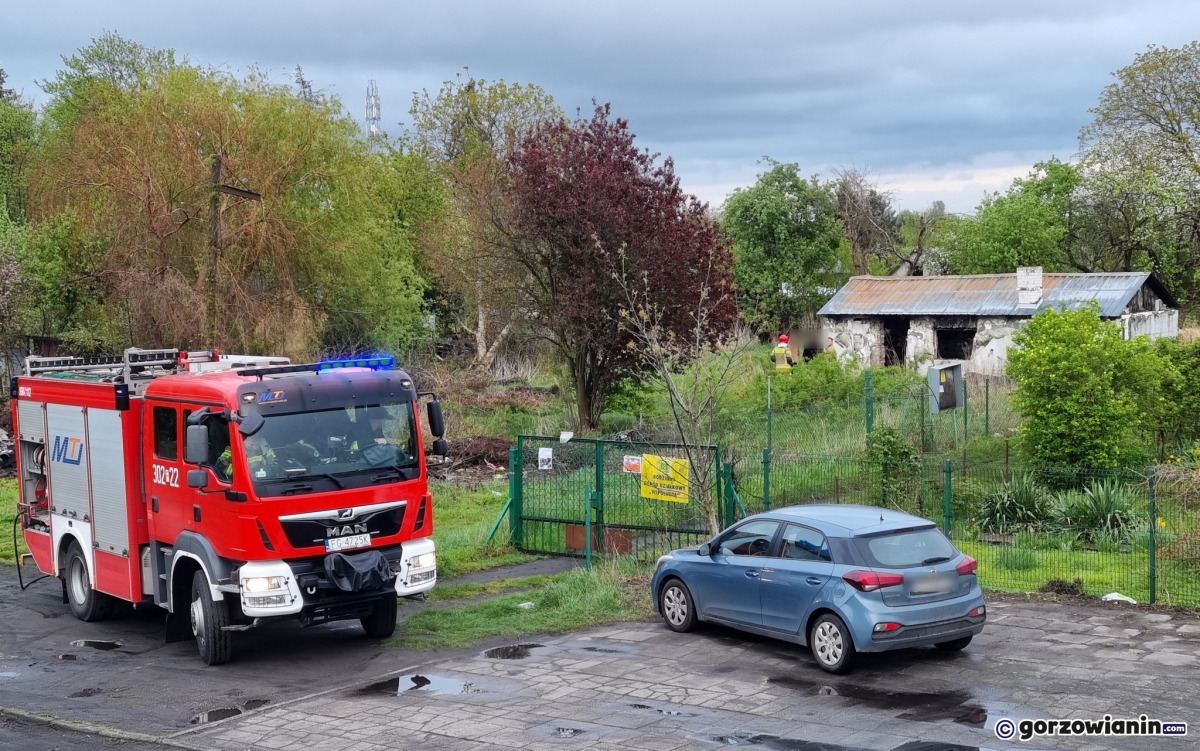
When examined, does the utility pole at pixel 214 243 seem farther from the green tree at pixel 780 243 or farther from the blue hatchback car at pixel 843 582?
the green tree at pixel 780 243

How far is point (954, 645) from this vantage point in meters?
11.0

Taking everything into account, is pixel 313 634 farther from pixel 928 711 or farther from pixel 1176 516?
pixel 1176 516

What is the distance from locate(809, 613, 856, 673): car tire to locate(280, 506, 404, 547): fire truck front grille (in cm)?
449

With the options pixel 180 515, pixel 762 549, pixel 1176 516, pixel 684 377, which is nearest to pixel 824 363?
pixel 684 377

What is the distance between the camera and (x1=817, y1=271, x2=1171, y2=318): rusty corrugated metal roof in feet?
112

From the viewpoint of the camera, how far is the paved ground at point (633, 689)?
8852mm

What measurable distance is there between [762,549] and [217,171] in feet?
58.9

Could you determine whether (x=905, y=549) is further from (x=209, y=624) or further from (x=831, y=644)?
(x=209, y=624)

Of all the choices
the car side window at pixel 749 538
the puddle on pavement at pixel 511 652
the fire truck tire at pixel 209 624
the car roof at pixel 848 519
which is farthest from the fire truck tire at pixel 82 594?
the car roof at pixel 848 519

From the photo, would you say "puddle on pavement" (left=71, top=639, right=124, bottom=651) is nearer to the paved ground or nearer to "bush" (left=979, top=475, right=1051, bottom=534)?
the paved ground

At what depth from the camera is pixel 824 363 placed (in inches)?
1121

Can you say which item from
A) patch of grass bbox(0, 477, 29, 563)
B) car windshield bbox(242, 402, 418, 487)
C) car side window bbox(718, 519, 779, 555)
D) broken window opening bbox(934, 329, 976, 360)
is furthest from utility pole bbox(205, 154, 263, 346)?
broken window opening bbox(934, 329, 976, 360)

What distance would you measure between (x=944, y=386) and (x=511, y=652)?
13.2 meters

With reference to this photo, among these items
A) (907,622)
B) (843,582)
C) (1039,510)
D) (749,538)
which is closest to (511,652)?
(749,538)
